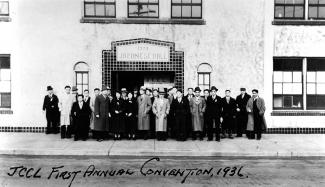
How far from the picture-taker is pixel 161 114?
14.4 meters

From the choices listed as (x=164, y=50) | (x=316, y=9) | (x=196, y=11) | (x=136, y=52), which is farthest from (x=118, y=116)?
(x=316, y=9)

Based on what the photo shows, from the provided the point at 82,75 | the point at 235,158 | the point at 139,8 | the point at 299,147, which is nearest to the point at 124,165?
the point at 235,158

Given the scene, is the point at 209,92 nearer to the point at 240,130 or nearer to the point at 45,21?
the point at 240,130

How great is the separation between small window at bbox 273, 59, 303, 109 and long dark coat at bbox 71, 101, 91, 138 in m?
7.14

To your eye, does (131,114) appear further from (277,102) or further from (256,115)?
(277,102)

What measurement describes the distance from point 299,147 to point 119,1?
27.1ft

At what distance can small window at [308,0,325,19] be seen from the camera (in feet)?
55.0

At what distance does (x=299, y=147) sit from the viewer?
43.0 ft

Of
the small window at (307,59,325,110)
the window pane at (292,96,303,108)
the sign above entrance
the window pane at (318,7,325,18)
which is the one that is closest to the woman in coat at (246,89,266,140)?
the window pane at (292,96,303,108)

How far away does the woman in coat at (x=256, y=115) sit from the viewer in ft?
48.4

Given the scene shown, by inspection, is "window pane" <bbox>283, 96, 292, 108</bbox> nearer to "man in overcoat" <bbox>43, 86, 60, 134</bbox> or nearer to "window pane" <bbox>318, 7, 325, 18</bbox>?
"window pane" <bbox>318, 7, 325, 18</bbox>

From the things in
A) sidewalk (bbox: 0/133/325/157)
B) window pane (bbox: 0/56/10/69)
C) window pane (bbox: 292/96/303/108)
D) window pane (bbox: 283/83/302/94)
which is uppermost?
window pane (bbox: 0/56/10/69)

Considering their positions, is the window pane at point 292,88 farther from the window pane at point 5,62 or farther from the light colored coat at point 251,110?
the window pane at point 5,62
